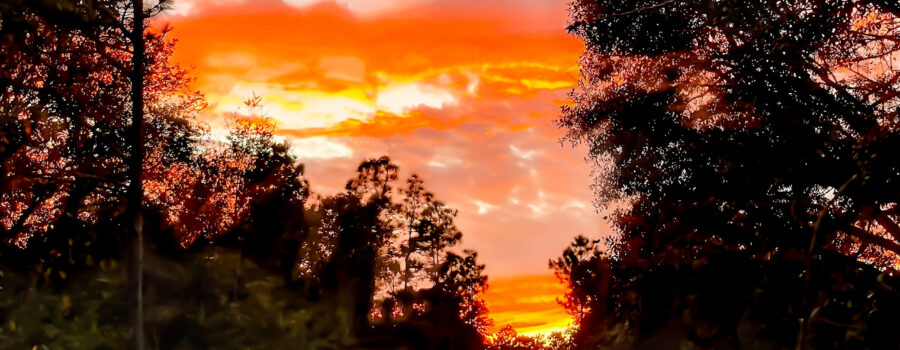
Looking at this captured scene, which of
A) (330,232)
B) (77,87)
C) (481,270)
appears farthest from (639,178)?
(481,270)

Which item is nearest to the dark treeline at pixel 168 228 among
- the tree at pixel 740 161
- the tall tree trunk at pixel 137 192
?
the tall tree trunk at pixel 137 192

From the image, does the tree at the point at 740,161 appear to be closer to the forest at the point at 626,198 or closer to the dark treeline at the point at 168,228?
the forest at the point at 626,198

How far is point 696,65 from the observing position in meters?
19.8

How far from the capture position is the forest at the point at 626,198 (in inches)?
350

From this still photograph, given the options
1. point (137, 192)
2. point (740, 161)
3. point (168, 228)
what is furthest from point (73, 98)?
point (740, 161)

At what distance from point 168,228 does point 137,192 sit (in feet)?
26.6

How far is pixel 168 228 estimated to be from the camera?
731 inches

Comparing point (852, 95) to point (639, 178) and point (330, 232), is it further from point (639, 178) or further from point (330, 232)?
point (330, 232)

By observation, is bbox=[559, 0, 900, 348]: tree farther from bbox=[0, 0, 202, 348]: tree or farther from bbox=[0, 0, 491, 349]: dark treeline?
bbox=[0, 0, 202, 348]: tree

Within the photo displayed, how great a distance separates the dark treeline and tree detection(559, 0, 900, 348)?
6356 millimetres

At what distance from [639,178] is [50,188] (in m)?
14.6

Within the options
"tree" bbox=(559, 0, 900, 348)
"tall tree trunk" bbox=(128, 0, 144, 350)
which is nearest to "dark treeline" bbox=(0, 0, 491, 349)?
"tall tree trunk" bbox=(128, 0, 144, 350)

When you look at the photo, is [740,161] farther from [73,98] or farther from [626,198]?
[73,98]

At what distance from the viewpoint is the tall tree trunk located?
34.8 ft
